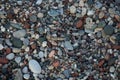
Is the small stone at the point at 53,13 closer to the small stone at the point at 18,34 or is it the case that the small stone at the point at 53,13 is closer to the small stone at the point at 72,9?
the small stone at the point at 72,9

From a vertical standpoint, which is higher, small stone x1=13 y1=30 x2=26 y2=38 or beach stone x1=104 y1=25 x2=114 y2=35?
small stone x1=13 y1=30 x2=26 y2=38

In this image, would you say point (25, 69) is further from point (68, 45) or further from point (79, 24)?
point (79, 24)

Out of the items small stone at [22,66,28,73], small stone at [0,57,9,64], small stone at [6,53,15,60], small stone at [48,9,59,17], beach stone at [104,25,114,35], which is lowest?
small stone at [22,66,28,73]

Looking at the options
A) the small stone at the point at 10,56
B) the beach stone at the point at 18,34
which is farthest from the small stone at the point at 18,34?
the small stone at the point at 10,56

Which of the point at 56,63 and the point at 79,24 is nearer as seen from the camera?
the point at 56,63

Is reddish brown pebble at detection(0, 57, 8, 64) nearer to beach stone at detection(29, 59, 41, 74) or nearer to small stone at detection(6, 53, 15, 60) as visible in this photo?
small stone at detection(6, 53, 15, 60)

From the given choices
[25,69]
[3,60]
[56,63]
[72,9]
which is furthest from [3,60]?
[72,9]

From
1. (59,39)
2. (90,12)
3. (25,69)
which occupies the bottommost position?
(25,69)

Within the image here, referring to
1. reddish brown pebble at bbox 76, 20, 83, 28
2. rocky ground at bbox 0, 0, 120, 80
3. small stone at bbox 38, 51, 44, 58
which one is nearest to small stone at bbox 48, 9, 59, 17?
rocky ground at bbox 0, 0, 120, 80
